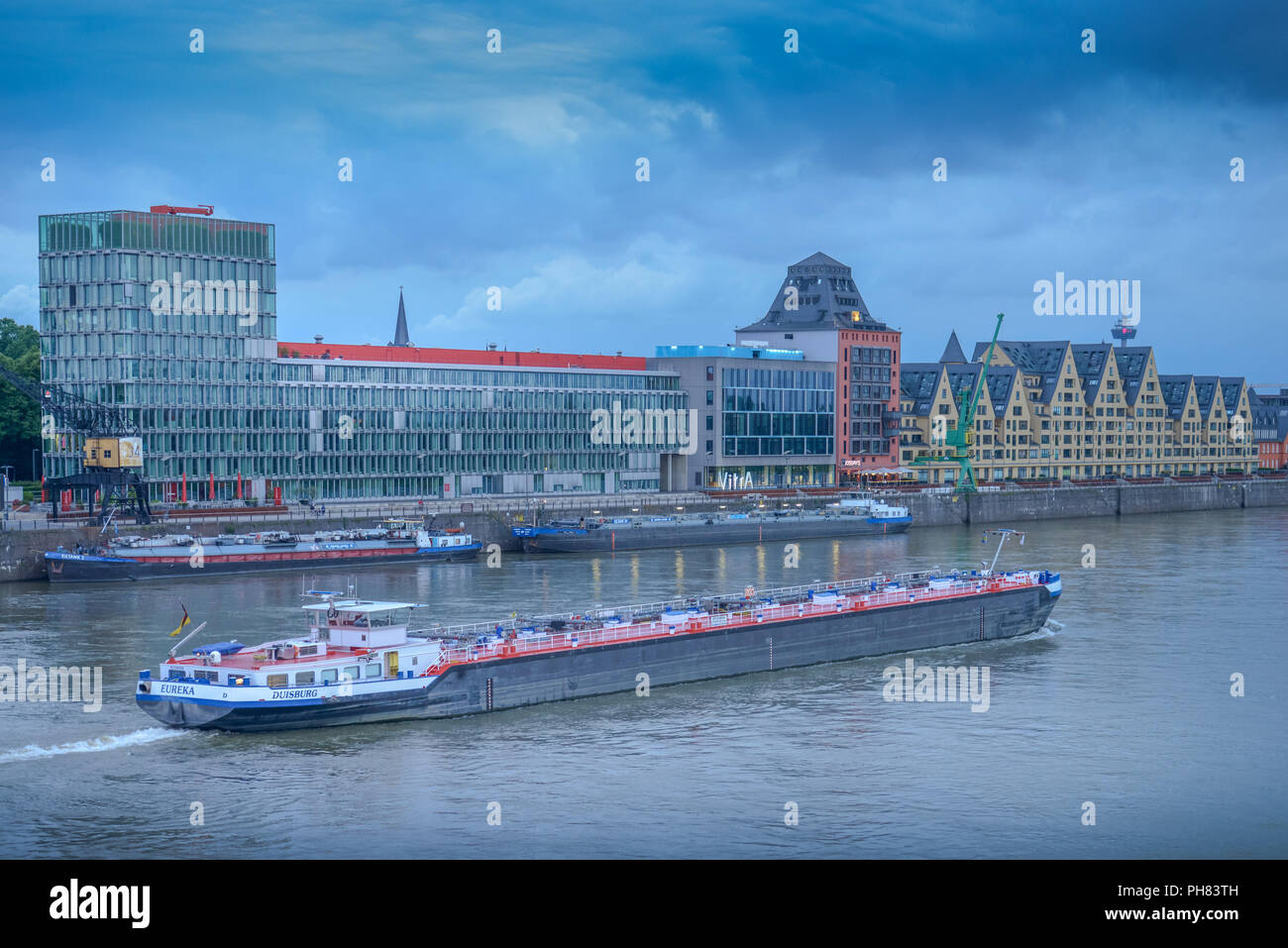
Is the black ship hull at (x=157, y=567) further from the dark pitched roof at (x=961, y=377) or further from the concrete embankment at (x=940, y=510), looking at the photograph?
the dark pitched roof at (x=961, y=377)

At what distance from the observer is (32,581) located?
91.2 metres

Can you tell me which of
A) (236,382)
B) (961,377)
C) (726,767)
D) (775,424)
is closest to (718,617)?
(726,767)

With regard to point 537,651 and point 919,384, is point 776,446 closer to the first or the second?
point 919,384

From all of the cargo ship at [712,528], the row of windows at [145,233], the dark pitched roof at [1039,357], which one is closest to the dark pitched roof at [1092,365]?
the dark pitched roof at [1039,357]

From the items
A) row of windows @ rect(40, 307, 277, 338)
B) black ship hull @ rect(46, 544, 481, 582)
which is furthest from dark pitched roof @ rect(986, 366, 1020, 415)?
black ship hull @ rect(46, 544, 481, 582)

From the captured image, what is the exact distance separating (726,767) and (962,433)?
425 feet

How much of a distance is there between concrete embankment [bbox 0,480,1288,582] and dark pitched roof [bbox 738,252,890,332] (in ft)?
86.7

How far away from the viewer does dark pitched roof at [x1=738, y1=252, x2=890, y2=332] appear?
169750 mm

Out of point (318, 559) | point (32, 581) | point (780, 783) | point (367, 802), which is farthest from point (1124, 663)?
point (32, 581)

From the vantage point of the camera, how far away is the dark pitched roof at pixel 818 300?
170 meters

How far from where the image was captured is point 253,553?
320 feet

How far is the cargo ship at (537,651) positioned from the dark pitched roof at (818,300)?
9676 centimetres
